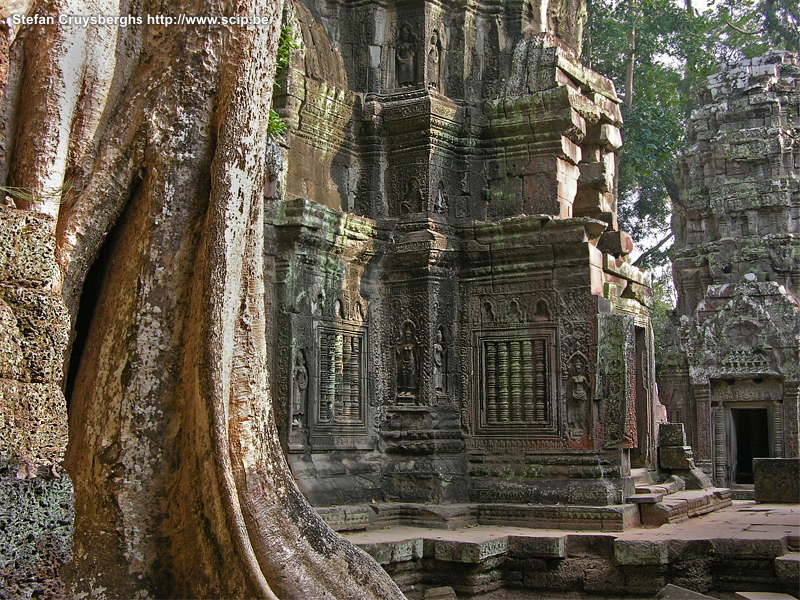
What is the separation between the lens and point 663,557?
6.58 meters

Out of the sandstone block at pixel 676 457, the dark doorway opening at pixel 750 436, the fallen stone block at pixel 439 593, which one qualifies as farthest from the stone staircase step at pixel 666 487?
the dark doorway opening at pixel 750 436

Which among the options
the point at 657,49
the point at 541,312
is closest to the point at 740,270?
the point at 657,49

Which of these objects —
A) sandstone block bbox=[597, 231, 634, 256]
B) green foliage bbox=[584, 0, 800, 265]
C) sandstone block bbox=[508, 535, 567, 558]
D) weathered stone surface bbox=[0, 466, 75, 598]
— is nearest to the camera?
weathered stone surface bbox=[0, 466, 75, 598]

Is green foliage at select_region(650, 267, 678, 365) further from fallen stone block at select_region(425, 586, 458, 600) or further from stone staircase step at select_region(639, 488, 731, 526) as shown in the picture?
fallen stone block at select_region(425, 586, 458, 600)

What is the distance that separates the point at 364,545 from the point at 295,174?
3348 mm

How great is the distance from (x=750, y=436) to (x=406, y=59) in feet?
40.5

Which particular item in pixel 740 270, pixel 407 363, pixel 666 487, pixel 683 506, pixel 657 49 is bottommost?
pixel 683 506

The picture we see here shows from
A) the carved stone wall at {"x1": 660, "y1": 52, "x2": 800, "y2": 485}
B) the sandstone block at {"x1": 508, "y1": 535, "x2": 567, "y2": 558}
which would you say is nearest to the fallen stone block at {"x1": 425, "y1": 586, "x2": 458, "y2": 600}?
the sandstone block at {"x1": 508, "y1": 535, "x2": 567, "y2": 558}

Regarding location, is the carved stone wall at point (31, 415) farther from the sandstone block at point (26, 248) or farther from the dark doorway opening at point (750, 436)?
the dark doorway opening at point (750, 436)

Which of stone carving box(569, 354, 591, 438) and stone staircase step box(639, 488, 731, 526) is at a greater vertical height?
stone carving box(569, 354, 591, 438)

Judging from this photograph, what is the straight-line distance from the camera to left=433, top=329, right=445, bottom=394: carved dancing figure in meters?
8.22

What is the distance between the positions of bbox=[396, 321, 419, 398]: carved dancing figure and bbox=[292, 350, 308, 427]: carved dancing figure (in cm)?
110

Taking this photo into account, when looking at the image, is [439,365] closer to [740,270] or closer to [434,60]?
[434,60]

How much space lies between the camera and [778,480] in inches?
414
